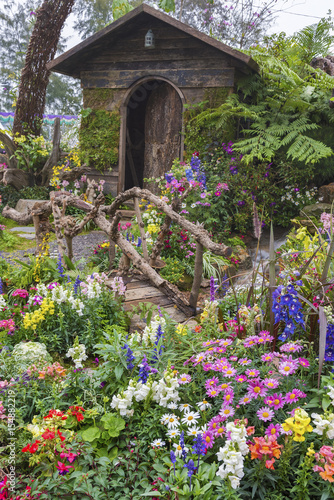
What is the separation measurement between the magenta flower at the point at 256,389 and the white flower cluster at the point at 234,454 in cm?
19

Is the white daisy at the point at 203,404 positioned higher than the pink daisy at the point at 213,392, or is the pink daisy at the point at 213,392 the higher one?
the pink daisy at the point at 213,392

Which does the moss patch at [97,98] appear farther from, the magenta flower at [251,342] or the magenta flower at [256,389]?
the magenta flower at [256,389]

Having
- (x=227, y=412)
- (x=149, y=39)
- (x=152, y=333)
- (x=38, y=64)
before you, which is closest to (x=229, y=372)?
(x=227, y=412)

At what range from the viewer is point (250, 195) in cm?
729

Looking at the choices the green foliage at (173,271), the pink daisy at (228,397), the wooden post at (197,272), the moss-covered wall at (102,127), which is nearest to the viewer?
the pink daisy at (228,397)

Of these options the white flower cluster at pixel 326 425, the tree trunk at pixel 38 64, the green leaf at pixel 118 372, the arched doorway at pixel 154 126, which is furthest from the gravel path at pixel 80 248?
the white flower cluster at pixel 326 425

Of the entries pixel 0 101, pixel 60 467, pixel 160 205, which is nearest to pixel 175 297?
pixel 160 205

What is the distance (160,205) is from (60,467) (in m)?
2.96

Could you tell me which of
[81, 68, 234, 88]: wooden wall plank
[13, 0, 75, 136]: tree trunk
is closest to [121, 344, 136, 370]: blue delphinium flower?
[81, 68, 234, 88]: wooden wall plank

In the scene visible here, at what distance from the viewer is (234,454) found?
1514mm

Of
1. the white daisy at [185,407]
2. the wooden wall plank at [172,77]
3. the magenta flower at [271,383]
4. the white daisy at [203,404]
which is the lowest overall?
the white daisy at [185,407]

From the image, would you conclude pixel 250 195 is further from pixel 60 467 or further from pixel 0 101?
pixel 0 101

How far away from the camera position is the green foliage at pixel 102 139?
8.94m

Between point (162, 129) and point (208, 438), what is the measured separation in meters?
8.60
